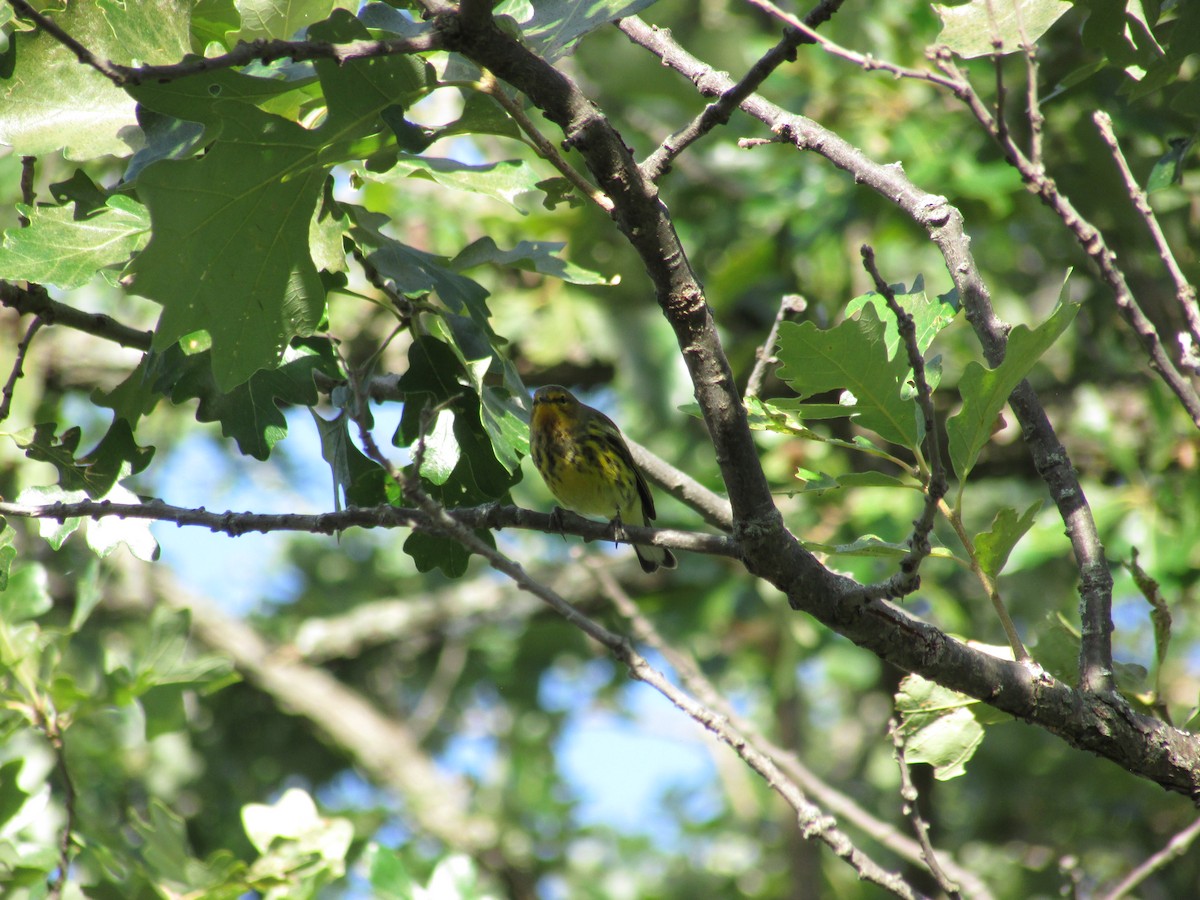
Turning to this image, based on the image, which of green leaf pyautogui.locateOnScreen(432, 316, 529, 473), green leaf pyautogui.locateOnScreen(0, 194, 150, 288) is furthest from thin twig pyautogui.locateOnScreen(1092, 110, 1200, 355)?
green leaf pyautogui.locateOnScreen(0, 194, 150, 288)

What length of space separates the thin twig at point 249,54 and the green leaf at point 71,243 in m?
0.69

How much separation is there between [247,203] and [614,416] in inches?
242

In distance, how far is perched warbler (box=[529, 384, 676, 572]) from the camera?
5043mm

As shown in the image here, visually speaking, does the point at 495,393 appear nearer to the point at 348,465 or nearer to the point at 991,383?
the point at 348,465

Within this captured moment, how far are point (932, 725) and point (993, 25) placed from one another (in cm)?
148

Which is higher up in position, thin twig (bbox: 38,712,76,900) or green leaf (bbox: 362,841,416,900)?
thin twig (bbox: 38,712,76,900)

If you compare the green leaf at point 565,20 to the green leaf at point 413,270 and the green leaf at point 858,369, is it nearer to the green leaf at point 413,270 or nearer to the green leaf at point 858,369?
the green leaf at point 413,270

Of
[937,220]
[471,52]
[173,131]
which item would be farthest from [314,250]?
[937,220]

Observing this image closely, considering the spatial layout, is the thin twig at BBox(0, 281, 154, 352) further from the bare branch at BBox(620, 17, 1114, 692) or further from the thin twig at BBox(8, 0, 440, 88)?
the bare branch at BBox(620, 17, 1114, 692)

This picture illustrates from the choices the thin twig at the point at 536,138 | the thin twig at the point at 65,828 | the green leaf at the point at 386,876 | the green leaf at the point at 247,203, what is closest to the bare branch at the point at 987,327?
the thin twig at the point at 536,138

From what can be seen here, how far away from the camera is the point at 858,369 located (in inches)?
84.2

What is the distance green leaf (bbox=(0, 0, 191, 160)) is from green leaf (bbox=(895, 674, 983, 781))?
85.1 inches

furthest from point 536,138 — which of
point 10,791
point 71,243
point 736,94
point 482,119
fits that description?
point 10,791

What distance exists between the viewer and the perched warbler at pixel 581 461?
16.5 feet
